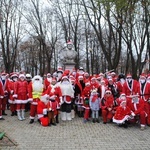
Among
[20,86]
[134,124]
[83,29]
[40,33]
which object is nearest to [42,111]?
[20,86]

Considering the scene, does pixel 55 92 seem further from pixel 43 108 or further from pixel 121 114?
pixel 121 114

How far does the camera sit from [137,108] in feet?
32.0

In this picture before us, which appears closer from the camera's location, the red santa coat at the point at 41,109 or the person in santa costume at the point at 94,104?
the red santa coat at the point at 41,109

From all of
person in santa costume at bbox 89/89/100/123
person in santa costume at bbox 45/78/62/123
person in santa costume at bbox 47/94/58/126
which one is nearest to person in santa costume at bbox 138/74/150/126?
person in santa costume at bbox 89/89/100/123

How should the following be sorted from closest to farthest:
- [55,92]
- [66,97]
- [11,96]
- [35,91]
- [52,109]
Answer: [52,109] → [55,92] → [35,91] → [66,97] → [11,96]

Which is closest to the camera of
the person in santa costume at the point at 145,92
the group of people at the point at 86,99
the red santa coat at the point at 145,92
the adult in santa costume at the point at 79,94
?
the group of people at the point at 86,99

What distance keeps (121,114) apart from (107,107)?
3.04 ft

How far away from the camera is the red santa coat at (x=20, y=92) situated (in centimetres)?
1104

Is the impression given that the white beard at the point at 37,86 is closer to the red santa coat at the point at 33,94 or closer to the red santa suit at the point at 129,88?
the red santa coat at the point at 33,94

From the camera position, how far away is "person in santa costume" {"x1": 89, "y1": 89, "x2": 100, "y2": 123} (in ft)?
34.9

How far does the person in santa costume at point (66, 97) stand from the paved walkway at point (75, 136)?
1.77 ft

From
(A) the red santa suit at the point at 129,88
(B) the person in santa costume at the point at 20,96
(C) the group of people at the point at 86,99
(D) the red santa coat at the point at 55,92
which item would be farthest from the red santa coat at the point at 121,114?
(B) the person in santa costume at the point at 20,96

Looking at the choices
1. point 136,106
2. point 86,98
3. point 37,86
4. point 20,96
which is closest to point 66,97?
point 86,98

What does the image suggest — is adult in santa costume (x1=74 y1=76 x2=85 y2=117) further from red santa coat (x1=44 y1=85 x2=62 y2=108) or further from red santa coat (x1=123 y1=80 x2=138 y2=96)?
red santa coat (x1=123 y1=80 x2=138 y2=96)
